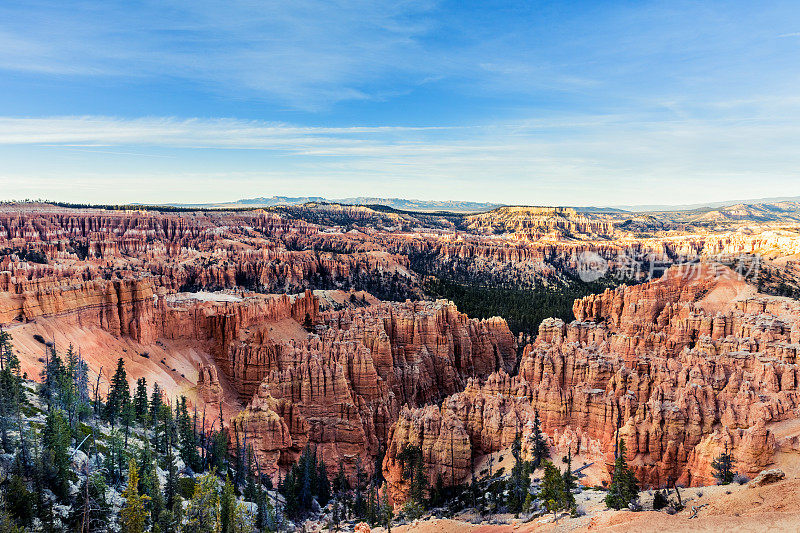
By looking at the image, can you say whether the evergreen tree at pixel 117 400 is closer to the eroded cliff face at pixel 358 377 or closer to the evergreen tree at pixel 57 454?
the eroded cliff face at pixel 358 377

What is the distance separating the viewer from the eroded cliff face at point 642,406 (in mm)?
32719

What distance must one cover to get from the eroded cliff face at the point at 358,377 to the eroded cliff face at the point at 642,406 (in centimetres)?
672

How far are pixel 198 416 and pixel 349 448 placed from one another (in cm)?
1226

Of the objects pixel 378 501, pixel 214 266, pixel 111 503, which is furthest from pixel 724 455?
pixel 214 266

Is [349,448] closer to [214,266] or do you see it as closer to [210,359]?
[210,359]

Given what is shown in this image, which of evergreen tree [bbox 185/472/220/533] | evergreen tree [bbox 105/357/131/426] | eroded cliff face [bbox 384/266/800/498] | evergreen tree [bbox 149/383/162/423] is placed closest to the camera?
evergreen tree [bbox 185/472/220/533]

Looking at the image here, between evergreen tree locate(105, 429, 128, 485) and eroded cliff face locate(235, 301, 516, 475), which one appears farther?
eroded cliff face locate(235, 301, 516, 475)

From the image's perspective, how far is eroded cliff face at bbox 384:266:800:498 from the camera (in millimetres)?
32719

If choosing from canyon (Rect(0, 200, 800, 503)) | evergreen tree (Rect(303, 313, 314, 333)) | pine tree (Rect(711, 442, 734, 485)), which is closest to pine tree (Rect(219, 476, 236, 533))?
canyon (Rect(0, 200, 800, 503))

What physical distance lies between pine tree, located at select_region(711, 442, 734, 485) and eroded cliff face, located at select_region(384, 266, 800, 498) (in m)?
0.46

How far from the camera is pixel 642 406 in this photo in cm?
3544

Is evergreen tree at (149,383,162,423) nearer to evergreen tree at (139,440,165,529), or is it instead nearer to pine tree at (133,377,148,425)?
pine tree at (133,377,148,425)

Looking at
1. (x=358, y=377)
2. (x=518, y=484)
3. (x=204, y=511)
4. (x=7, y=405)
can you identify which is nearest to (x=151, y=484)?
(x=204, y=511)

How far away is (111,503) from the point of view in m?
25.1
